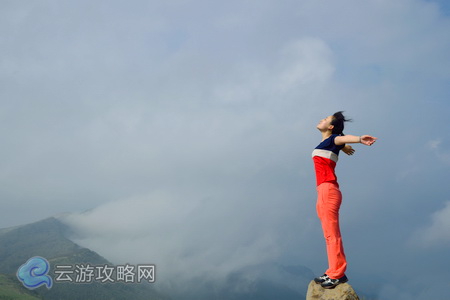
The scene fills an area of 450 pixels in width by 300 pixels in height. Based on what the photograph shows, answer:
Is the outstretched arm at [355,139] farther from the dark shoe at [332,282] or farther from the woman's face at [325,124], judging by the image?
the dark shoe at [332,282]

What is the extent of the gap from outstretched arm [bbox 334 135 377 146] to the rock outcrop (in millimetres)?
3093

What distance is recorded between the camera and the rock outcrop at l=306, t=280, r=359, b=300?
880cm

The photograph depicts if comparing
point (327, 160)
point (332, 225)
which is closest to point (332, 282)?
point (332, 225)

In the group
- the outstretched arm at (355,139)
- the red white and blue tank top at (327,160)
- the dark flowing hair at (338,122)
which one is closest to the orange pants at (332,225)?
the red white and blue tank top at (327,160)

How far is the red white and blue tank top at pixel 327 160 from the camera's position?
9.55m

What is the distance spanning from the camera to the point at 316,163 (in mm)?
9758

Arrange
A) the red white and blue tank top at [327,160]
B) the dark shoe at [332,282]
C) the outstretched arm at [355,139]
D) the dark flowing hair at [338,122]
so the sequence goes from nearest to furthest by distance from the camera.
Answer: the outstretched arm at [355,139] < the dark shoe at [332,282] < the red white and blue tank top at [327,160] < the dark flowing hair at [338,122]

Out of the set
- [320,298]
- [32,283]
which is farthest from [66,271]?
[320,298]

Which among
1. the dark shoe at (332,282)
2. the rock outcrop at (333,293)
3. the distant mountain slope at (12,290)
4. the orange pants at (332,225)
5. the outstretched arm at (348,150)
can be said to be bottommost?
the rock outcrop at (333,293)

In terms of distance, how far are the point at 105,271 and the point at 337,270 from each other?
14.3m

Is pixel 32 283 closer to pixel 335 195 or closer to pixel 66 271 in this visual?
pixel 66 271

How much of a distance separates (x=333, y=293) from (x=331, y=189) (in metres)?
2.23

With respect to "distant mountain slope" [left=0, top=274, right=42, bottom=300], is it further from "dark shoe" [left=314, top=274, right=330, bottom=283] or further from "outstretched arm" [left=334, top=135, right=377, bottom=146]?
"outstretched arm" [left=334, top=135, right=377, bottom=146]

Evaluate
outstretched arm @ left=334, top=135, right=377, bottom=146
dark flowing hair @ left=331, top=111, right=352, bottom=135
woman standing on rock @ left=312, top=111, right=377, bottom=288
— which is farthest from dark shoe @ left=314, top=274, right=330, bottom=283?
dark flowing hair @ left=331, top=111, right=352, bottom=135
